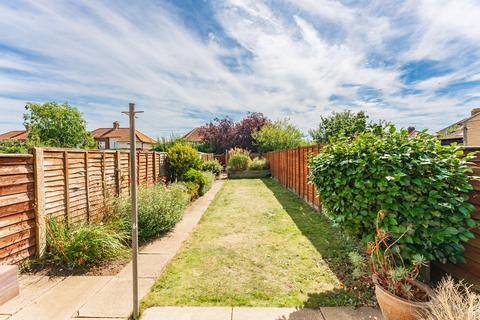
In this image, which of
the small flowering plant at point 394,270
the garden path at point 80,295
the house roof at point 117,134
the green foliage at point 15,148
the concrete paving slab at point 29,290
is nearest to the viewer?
the small flowering plant at point 394,270

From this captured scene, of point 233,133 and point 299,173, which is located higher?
point 233,133

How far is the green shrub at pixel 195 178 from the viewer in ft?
32.3

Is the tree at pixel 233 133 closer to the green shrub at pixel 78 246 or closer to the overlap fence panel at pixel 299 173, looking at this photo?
the overlap fence panel at pixel 299 173

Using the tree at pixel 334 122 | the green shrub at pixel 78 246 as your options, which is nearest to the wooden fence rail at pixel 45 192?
the green shrub at pixel 78 246

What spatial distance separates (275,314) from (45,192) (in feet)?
12.8

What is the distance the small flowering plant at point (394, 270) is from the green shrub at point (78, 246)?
3782 millimetres

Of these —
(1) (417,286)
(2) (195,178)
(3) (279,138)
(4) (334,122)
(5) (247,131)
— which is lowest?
(1) (417,286)

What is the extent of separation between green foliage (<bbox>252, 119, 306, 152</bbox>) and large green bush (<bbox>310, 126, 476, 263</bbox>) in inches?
785

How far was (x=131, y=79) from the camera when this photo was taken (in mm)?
8172

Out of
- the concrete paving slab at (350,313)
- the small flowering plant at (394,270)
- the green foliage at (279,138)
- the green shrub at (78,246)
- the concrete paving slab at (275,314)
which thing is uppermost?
the green foliage at (279,138)

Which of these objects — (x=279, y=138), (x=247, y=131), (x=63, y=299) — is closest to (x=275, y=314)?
(x=63, y=299)

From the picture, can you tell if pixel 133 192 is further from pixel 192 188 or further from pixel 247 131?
pixel 247 131

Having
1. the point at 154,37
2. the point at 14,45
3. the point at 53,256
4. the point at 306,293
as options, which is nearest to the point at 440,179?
the point at 306,293

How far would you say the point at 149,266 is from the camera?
12.1ft
